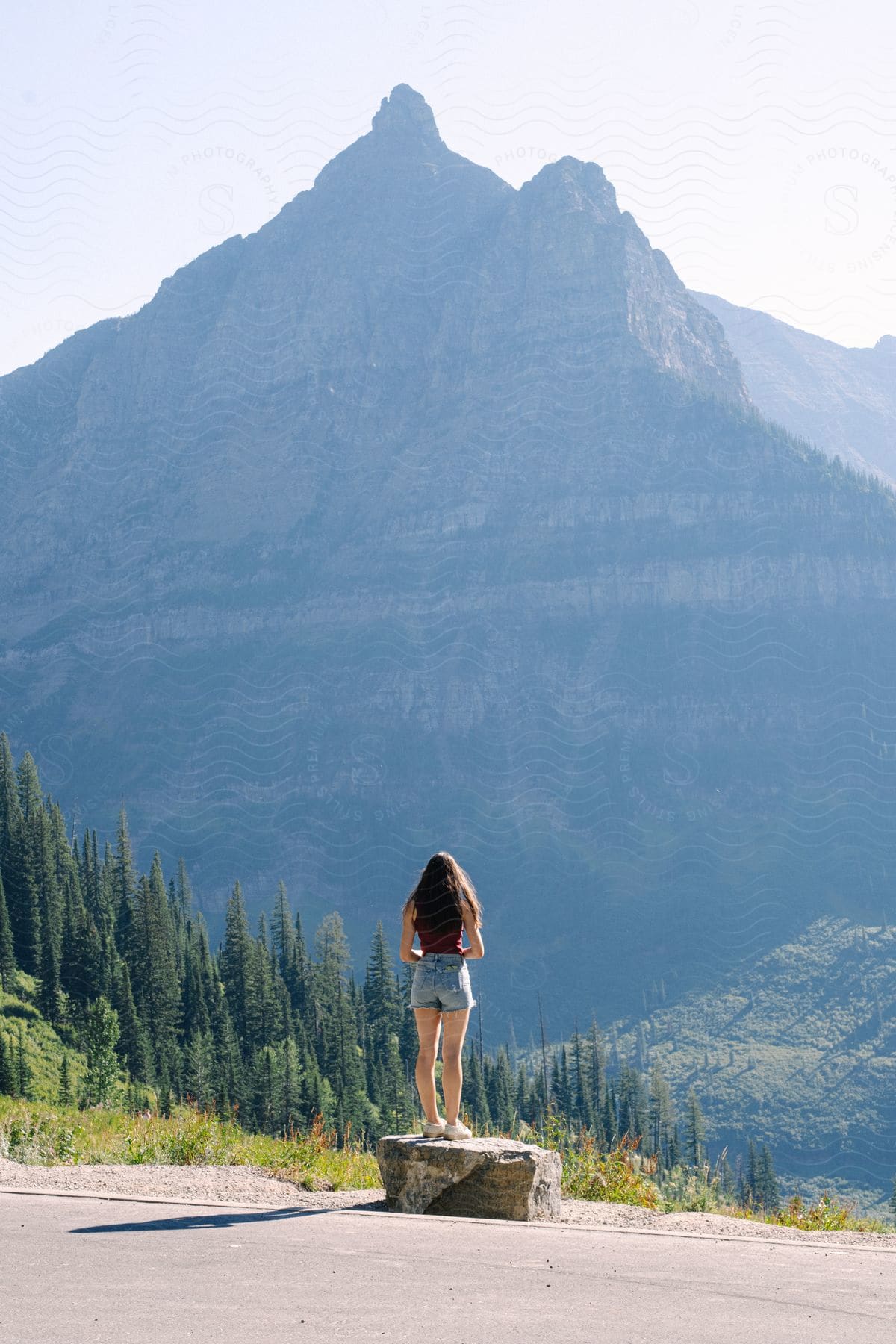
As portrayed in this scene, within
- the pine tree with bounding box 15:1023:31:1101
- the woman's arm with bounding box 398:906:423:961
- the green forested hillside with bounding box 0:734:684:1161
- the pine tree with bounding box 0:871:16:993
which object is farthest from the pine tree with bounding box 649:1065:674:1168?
the woman's arm with bounding box 398:906:423:961

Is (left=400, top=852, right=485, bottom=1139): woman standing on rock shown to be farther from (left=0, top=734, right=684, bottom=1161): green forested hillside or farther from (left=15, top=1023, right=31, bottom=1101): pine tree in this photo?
(left=0, top=734, right=684, bottom=1161): green forested hillside

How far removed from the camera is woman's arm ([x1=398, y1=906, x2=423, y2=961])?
15859 millimetres

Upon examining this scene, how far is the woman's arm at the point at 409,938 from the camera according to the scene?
1586 cm

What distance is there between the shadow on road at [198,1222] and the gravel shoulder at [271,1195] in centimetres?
→ 62

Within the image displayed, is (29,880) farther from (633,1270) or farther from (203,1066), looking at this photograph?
(633,1270)

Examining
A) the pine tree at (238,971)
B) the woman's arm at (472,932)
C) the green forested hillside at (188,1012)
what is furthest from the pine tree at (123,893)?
the woman's arm at (472,932)

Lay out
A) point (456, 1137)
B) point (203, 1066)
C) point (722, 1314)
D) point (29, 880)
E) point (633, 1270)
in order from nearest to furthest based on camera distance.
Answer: point (722, 1314), point (633, 1270), point (456, 1137), point (203, 1066), point (29, 880)

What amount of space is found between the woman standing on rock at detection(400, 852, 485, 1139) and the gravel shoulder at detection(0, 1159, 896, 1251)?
54.3 inches

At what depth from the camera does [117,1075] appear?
86.0m

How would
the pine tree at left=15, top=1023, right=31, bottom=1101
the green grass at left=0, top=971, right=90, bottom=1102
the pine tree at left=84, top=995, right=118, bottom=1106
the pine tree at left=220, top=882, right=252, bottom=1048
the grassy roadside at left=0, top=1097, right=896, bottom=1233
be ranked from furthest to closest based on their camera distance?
the pine tree at left=220, top=882, right=252, bottom=1048
the green grass at left=0, top=971, right=90, bottom=1102
the pine tree at left=84, top=995, right=118, bottom=1106
the pine tree at left=15, top=1023, right=31, bottom=1101
the grassy roadside at left=0, top=1097, right=896, bottom=1233

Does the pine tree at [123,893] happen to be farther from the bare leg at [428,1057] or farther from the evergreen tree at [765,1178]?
the bare leg at [428,1057]

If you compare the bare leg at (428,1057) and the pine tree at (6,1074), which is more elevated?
the bare leg at (428,1057)

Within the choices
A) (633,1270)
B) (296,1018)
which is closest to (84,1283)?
(633,1270)

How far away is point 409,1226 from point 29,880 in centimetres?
10715
